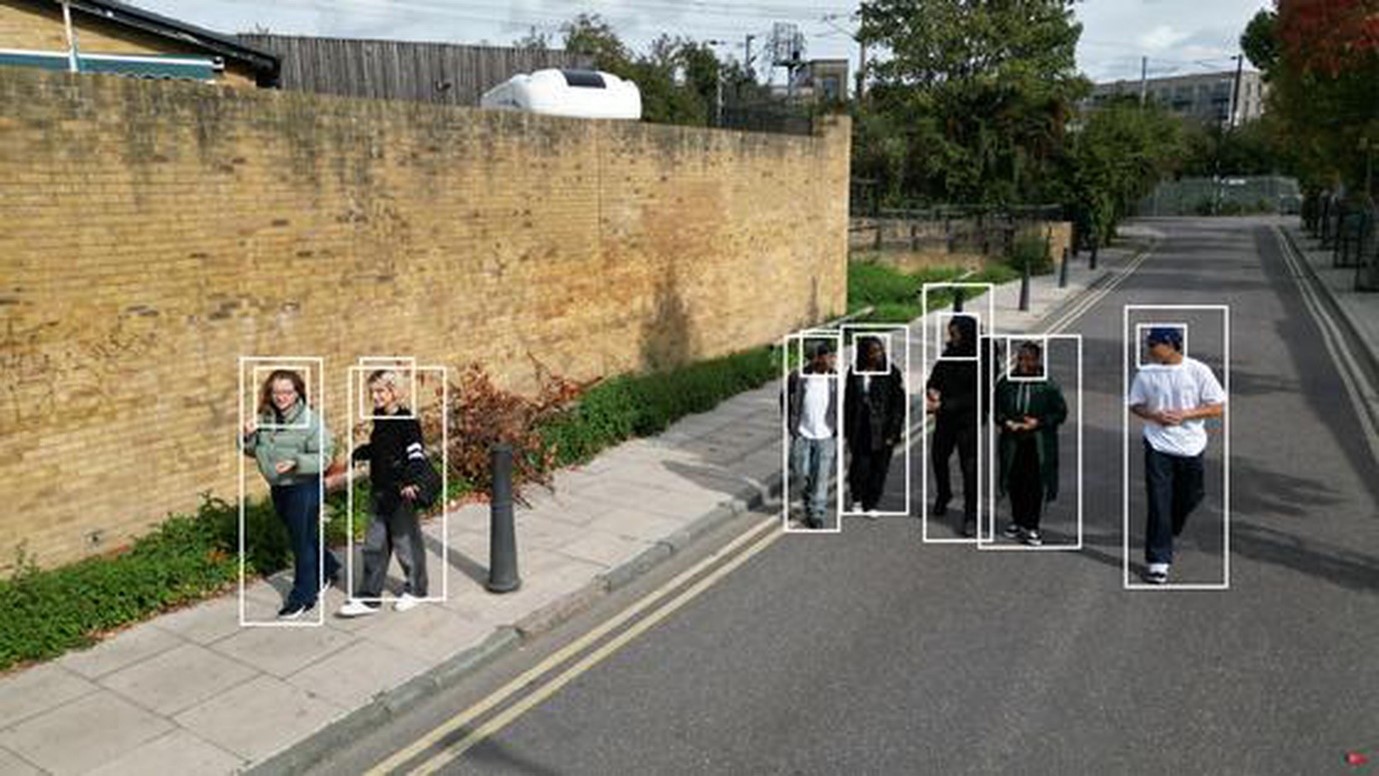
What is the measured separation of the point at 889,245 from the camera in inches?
1245

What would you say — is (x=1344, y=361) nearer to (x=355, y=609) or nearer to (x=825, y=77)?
(x=355, y=609)

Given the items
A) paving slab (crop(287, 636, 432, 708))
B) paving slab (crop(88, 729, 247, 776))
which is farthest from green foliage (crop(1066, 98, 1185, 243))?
paving slab (crop(88, 729, 247, 776))

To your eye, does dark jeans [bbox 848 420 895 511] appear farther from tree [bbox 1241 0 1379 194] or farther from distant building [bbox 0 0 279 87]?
tree [bbox 1241 0 1379 194]

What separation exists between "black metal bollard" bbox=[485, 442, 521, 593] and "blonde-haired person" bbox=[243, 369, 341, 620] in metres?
1.08

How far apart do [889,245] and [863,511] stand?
934 inches

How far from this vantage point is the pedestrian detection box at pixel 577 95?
45.9 feet

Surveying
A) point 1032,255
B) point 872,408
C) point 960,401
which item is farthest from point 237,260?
point 1032,255

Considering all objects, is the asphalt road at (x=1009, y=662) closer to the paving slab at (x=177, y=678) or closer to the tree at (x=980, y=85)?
the paving slab at (x=177, y=678)

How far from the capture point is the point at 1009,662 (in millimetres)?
6117

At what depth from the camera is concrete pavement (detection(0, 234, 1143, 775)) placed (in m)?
5.13

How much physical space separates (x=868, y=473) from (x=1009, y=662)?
291 centimetres

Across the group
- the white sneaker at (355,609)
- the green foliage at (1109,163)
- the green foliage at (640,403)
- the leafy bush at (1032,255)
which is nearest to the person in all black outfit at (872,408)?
the green foliage at (640,403)

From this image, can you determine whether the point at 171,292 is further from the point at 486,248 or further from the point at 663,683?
the point at 663,683

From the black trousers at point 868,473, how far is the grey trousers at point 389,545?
3.81 m
